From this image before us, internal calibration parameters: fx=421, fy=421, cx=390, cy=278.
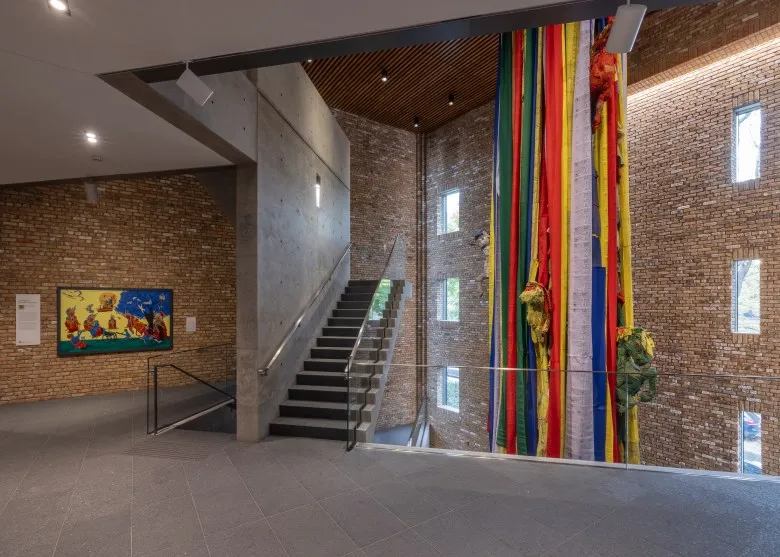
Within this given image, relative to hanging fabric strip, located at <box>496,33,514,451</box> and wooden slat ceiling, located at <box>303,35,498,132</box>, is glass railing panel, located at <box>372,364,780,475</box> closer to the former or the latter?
hanging fabric strip, located at <box>496,33,514,451</box>

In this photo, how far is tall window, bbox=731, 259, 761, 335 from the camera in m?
6.78

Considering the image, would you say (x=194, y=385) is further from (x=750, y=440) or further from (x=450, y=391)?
(x=750, y=440)

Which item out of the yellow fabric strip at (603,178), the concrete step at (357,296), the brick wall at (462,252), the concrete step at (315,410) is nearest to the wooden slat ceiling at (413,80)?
the brick wall at (462,252)

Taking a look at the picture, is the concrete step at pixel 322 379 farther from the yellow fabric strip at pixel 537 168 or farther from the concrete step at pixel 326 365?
the yellow fabric strip at pixel 537 168

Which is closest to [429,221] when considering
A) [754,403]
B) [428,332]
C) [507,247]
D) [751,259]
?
[428,332]

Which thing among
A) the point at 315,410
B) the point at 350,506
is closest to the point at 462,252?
the point at 315,410

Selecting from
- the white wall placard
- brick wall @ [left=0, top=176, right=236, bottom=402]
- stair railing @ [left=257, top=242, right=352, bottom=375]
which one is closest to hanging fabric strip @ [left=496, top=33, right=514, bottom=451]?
stair railing @ [left=257, top=242, right=352, bottom=375]

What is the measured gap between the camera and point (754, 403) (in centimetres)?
501

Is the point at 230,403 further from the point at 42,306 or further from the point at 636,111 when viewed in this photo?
the point at 636,111

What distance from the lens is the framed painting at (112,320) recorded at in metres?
7.55

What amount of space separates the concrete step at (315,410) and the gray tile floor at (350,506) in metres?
0.61

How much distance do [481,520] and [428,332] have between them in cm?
986

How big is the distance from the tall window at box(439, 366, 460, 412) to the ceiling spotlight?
5454 millimetres

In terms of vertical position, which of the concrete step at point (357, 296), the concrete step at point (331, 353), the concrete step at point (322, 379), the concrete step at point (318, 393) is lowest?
the concrete step at point (318, 393)
